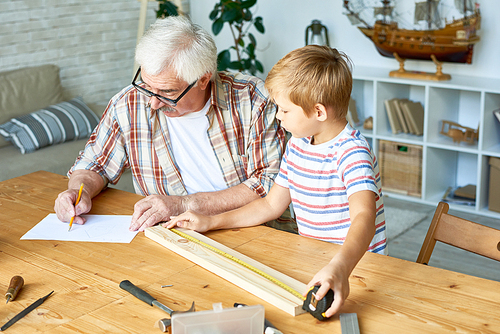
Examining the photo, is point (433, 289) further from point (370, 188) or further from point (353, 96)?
point (353, 96)

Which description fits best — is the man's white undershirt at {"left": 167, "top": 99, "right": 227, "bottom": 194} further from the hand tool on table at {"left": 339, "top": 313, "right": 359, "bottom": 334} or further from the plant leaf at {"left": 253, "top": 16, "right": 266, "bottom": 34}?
the plant leaf at {"left": 253, "top": 16, "right": 266, "bottom": 34}

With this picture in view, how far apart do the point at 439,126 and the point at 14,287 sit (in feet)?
10.4

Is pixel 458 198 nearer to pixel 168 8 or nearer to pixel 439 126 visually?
pixel 439 126

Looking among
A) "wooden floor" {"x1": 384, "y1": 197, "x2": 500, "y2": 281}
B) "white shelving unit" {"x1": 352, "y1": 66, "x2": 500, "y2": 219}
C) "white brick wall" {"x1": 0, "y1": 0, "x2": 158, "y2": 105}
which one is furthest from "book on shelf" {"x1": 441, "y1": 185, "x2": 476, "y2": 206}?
"white brick wall" {"x1": 0, "y1": 0, "x2": 158, "y2": 105}

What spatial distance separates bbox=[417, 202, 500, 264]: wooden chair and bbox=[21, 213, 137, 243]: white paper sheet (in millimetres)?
778

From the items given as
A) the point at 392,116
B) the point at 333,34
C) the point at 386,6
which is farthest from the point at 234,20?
the point at 392,116

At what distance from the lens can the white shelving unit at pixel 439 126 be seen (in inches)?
130

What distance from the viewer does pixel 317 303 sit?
922 mm

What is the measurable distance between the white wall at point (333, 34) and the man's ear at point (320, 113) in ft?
8.57

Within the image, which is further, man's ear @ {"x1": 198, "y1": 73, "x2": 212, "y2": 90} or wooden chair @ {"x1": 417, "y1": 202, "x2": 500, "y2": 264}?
man's ear @ {"x1": 198, "y1": 73, "x2": 212, "y2": 90}

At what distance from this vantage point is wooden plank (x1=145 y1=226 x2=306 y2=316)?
1.00 m

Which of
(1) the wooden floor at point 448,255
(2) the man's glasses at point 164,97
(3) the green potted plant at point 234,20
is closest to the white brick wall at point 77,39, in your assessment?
(3) the green potted plant at point 234,20

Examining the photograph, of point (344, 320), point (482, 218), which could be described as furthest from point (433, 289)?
point (482, 218)

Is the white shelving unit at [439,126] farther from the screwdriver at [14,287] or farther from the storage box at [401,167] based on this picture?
the screwdriver at [14,287]
